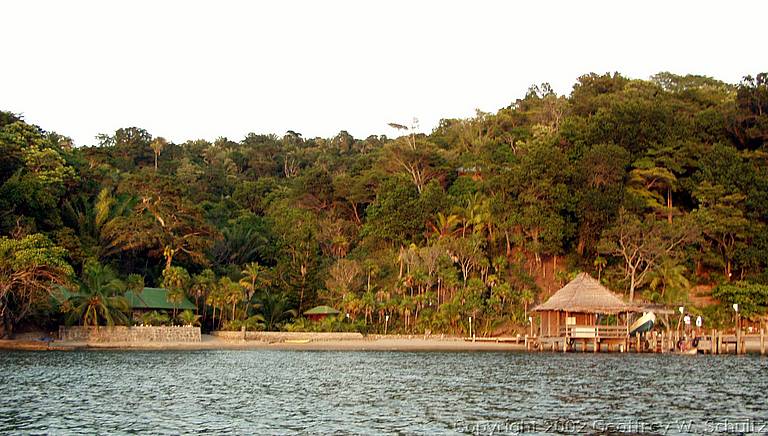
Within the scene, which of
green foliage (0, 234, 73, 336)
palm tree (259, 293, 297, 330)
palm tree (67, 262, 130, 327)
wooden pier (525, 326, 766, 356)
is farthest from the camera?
palm tree (259, 293, 297, 330)

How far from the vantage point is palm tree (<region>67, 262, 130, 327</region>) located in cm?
4534

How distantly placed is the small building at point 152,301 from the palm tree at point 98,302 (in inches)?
80.8

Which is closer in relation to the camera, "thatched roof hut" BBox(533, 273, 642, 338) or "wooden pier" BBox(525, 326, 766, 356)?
"thatched roof hut" BBox(533, 273, 642, 338)

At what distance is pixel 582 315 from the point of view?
45125 mm

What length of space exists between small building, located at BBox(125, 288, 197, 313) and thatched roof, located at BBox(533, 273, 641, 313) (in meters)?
21.4

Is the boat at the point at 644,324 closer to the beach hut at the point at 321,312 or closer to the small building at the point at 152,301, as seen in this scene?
the beach hut at the point at 321,312

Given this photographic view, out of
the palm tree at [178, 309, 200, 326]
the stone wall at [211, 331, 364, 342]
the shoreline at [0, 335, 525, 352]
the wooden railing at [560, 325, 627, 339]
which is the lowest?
the shoreline at [0, 335, 525, 352]

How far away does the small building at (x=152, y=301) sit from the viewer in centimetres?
4938

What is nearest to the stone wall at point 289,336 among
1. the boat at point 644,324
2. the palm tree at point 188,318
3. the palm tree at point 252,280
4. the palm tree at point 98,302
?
the palm tree at point 188,318

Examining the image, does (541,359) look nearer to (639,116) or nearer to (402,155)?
(639,116)

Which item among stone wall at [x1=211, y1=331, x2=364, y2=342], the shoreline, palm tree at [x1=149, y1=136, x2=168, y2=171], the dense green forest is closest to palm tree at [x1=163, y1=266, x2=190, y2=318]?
the dense green forest

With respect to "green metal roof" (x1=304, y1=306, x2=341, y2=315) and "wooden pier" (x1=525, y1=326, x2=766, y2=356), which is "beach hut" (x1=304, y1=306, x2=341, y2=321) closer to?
"green metal roof" (x1=304, y1=306, x2=341, y2=315)

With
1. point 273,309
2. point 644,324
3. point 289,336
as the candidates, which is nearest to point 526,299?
point 644,324

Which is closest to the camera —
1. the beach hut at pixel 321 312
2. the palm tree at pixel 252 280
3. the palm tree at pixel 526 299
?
the palm tree at pixel 526 299
